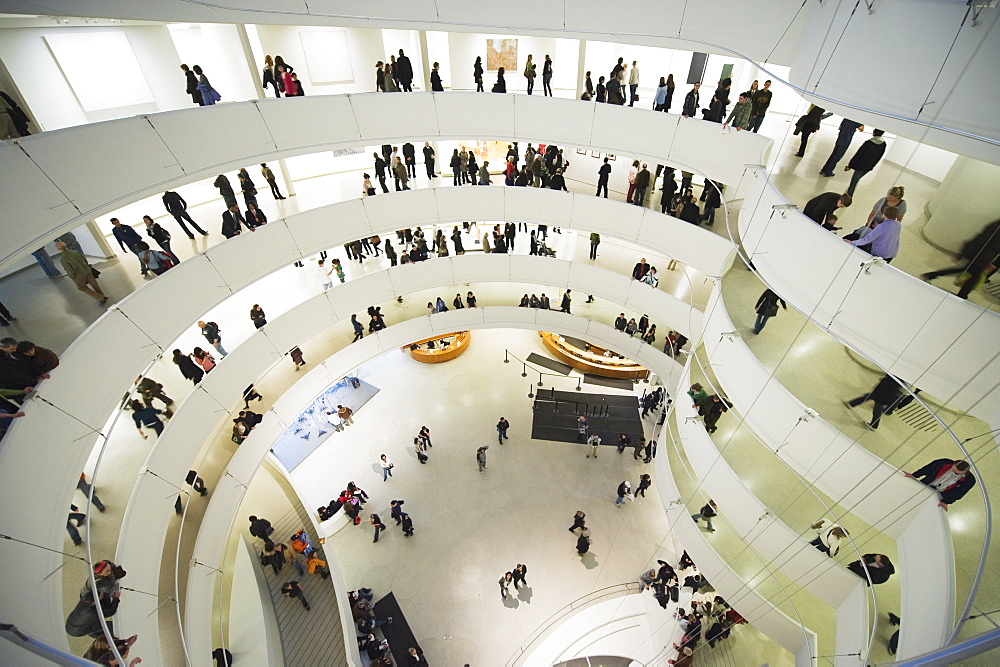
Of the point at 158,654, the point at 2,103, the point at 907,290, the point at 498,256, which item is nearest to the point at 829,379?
the point at 907,290

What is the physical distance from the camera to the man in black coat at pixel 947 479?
20.7 feet

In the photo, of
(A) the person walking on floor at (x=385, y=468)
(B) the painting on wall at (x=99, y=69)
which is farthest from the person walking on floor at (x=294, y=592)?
(B) the painting on wall at (x=99, y=69)

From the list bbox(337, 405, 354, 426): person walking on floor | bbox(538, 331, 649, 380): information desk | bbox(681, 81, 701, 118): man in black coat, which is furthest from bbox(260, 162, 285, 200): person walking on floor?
bbox(538, 331, 649, 380): information desk

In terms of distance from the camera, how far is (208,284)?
1218cm

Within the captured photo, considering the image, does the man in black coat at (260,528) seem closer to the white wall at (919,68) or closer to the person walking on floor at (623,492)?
the person walking on floor at (623,492)

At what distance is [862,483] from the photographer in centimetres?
767

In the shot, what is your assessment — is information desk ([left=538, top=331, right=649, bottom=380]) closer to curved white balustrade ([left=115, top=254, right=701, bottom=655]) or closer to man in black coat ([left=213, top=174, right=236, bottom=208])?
curved white balustrade ([left=115, top=254, right=701, bottom=655])

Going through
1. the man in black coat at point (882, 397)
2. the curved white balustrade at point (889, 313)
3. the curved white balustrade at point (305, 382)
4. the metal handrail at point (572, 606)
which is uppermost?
the curved white balustrade at point (889, 313)

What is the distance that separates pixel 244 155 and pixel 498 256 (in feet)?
33.2

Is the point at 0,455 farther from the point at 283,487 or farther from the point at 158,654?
the point at 283,487

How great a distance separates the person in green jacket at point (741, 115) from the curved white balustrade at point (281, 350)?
18.2 ft

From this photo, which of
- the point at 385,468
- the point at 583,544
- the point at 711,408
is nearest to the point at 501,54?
the point at 711,408

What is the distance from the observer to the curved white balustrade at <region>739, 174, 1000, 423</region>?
5906 mm

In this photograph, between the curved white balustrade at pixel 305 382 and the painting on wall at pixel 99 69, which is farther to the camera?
the painting on wall at pixel 99 69
